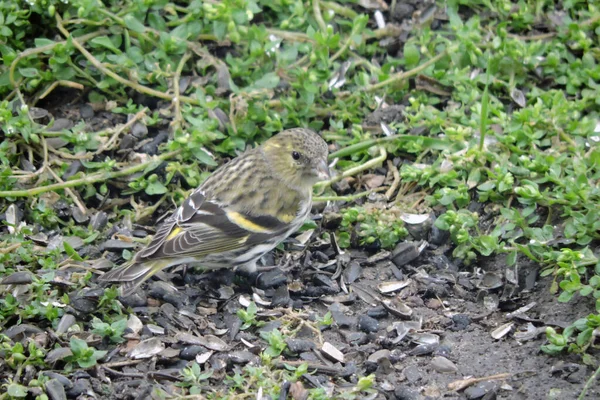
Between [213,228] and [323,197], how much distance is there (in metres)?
0.75

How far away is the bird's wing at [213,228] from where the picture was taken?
4410mm

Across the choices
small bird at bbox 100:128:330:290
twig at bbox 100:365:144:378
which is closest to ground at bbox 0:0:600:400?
twig at bbox 100:365:144:378

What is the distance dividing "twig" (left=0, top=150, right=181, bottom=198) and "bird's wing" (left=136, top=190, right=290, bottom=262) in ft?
1.59

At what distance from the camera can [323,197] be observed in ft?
16.3

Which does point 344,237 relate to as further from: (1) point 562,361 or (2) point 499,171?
(1) point 562,361

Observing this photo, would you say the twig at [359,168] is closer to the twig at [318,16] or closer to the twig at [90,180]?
the twig at [90,180]

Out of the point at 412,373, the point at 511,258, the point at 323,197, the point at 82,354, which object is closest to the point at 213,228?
the point at 323,197

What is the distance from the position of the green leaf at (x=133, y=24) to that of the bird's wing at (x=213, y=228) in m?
1.30

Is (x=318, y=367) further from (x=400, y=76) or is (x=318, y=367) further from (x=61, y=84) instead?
(x=61, y=84)

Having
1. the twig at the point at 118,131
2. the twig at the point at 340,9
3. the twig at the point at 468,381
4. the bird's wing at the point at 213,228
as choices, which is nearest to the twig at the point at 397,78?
the twig at the point at 340,9

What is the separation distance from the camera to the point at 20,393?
3.62 metres

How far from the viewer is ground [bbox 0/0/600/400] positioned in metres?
3.90

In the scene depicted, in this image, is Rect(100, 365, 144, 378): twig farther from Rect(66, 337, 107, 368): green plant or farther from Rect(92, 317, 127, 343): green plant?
Rect(92, 317, 127, 343): green plant

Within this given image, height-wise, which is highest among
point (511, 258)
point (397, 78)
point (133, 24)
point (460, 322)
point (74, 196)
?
point (133, 24)
